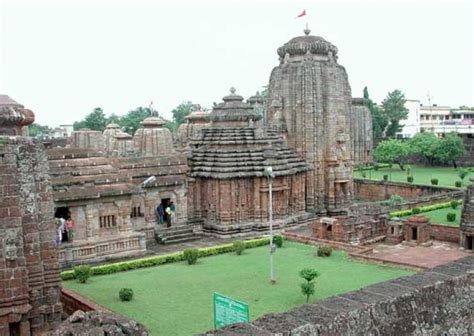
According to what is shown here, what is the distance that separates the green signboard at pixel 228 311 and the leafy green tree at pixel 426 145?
145 ft

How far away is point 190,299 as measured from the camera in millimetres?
16047

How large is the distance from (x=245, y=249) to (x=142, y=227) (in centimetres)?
507

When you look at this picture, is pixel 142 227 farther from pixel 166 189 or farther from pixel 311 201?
pixel 311 201

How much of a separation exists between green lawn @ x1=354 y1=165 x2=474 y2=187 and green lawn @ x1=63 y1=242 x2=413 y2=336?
77.0 feet

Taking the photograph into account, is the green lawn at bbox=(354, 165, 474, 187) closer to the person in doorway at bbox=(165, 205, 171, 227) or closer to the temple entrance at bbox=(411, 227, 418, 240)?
the temple entrance at bbox=(411, 227, 418, 240)

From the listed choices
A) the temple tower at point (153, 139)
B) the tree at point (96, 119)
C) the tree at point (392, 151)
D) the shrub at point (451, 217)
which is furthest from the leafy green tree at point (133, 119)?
the shrub at point (451, 217)

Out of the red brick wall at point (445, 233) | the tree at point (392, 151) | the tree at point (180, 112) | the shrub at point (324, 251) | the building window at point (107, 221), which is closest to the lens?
the shrub at point (324, 251)

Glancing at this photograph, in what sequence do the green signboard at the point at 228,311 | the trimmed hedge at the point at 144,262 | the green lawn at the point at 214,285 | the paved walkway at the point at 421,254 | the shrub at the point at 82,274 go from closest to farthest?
the green signboard at the point at 228,311 < the green lawn at the point at 214,285 < the shrub at the point at 82,274 < the trimmed hedge at the point at 144,262 < the paved walkway at the point at 421,254

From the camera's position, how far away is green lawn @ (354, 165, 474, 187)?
42594 mm

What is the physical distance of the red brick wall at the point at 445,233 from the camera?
23.3 meters

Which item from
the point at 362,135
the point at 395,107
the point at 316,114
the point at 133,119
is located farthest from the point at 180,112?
the point at 316,114

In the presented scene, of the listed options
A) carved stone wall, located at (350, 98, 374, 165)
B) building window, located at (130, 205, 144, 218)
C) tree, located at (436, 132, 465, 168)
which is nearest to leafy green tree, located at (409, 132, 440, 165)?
tree, located at (436, 132, 465, 168)

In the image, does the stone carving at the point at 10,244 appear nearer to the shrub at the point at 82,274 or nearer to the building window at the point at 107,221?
the shrub at the point at 82,274

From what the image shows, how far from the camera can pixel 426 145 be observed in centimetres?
5241
